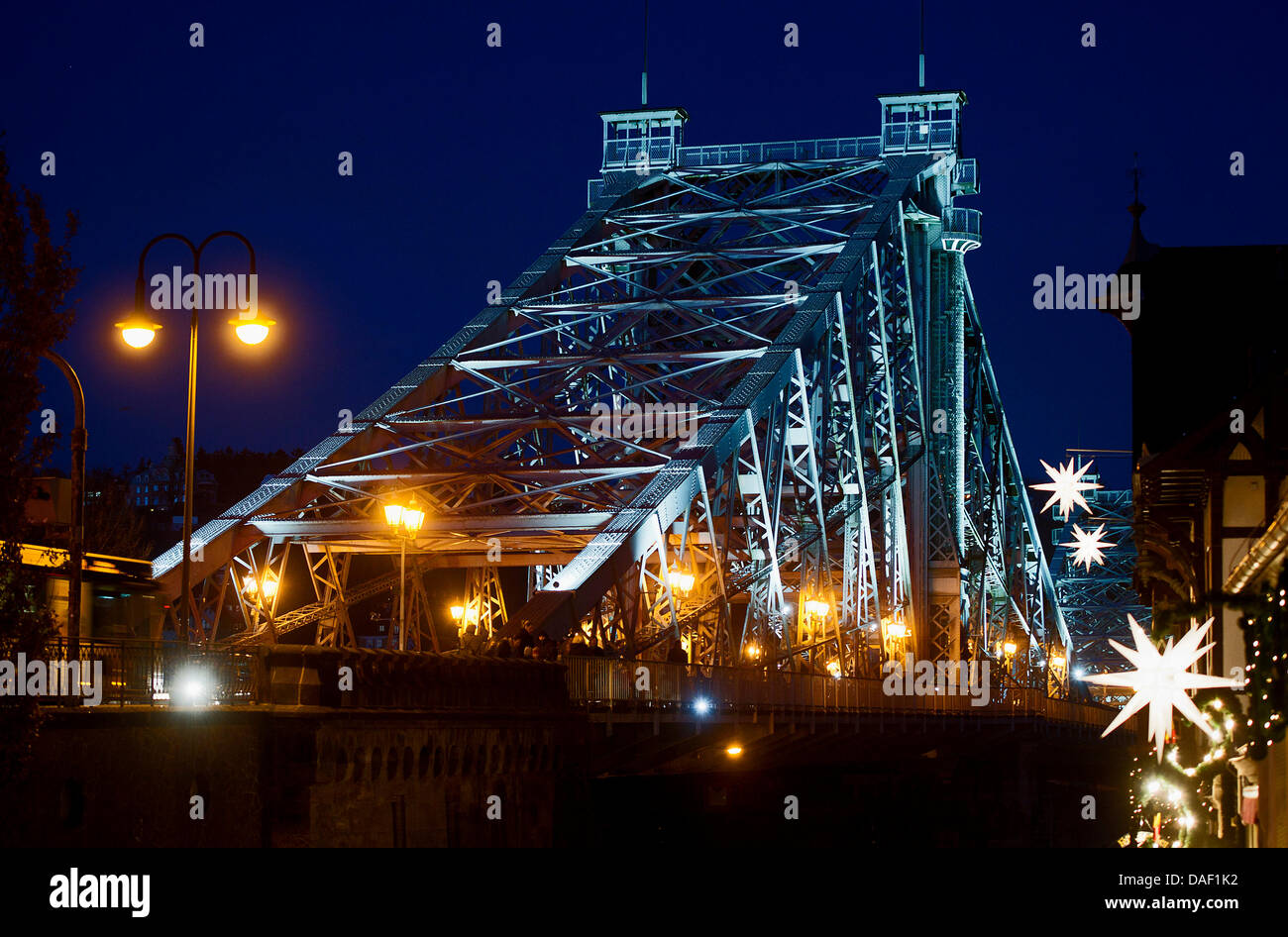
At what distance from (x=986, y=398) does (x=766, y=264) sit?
34.2 metres

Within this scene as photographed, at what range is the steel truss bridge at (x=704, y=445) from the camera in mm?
42250

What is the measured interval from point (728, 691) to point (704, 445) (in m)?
6.24

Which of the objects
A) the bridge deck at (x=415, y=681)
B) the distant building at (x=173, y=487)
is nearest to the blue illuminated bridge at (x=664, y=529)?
the bridge deck at (x=415, y=681)

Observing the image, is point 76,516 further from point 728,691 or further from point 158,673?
point 728,691

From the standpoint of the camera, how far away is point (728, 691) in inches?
1508

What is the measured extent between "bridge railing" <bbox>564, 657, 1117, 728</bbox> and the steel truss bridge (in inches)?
48.1

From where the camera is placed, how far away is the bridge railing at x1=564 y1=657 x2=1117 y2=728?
32781mm

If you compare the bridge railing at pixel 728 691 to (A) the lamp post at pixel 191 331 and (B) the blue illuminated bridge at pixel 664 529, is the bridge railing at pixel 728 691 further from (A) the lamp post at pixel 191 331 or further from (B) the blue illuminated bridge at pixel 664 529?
(A) the lamp post at pixel 191 331

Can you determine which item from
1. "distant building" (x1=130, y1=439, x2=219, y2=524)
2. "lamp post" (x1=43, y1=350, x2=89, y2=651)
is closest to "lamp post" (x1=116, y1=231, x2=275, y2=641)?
"lamp post" (x1=43, y1=350, x2=89, y2=651)

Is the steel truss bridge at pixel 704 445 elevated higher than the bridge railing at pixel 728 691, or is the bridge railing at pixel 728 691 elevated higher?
the steel truss bridge at pixel 704 445

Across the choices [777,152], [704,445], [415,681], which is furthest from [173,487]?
[415,681]

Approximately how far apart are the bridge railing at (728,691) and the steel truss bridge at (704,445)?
1222 millimetres

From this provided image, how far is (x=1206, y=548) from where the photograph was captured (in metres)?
34.7
